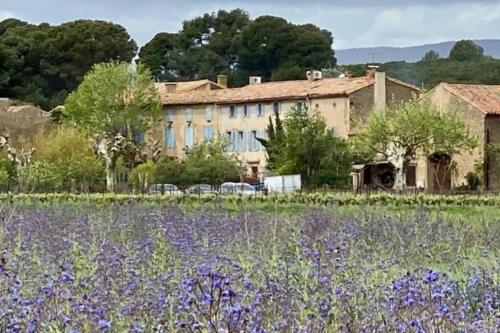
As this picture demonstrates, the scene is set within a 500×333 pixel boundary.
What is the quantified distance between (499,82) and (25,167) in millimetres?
45262

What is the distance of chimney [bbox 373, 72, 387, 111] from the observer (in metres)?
58.3

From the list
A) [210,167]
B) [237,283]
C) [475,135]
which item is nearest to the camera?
[237,283]

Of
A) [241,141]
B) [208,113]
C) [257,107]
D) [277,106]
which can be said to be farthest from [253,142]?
[208,113]

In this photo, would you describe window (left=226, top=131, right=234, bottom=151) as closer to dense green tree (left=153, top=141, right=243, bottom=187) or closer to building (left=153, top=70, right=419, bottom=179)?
building (left=153, top=70, right=419, bottom=179)

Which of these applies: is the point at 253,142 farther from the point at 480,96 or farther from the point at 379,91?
the point at 480,96

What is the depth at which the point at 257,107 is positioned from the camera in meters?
→ 63.4

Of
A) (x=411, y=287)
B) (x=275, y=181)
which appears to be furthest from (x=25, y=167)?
(x=411, y=287)

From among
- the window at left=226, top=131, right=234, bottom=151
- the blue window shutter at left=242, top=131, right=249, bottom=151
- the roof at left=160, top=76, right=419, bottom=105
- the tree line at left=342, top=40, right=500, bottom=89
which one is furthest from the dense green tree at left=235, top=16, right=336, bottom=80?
the blue window shutter at left=242, top=131, right=249, bottom=151

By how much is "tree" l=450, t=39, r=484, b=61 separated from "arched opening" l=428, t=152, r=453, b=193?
56.3 m

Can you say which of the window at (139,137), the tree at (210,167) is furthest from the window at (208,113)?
the tree at (210,167)

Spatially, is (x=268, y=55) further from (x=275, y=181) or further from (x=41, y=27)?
(x=275, y=181)

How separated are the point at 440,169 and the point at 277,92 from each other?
45.7 feet

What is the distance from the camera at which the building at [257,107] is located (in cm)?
5853

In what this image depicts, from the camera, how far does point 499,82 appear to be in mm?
82562
